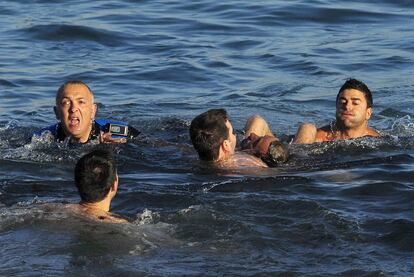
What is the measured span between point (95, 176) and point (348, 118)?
167 inches

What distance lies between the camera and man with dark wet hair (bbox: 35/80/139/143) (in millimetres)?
10594

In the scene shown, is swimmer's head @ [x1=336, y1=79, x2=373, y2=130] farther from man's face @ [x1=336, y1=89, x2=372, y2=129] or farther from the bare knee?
the bare knee

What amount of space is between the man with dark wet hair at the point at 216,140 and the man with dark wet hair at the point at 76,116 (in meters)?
1.35

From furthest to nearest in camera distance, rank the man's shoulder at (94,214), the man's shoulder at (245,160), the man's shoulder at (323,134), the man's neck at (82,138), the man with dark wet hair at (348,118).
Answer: the man's shoulder at (323,134), the man with dark wet hair at (348,118), the man's neck at (82,138), the man's shoulder at (245,160), the man's shoulder at (94,214)

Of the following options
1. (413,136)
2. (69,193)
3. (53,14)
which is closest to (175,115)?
(413,136)

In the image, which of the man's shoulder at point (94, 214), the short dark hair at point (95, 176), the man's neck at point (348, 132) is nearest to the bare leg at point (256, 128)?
the man's neck at point (348, 132)

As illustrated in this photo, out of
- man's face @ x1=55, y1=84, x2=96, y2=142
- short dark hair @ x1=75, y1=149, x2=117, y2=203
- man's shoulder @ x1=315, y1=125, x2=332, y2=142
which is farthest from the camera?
man's shoulder @ x1=315, y1=125, x2=332, y2=142

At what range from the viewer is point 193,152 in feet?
35.7

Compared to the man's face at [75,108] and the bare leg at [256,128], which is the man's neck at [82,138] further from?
the bare leg at [256,128]

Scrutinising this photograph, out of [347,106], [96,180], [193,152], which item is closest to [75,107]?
[193,152]

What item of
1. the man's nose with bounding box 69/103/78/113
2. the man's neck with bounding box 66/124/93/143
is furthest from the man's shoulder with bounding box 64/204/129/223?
the man's neck with bounding box 66/124/93/143

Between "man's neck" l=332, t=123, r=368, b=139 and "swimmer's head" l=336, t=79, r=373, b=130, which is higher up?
"swimmer's head" l=336, t=79, r=373, b=130

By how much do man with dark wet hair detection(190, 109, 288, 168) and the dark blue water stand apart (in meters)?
0.18

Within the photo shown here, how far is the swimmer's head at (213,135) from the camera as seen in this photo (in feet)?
31.9
